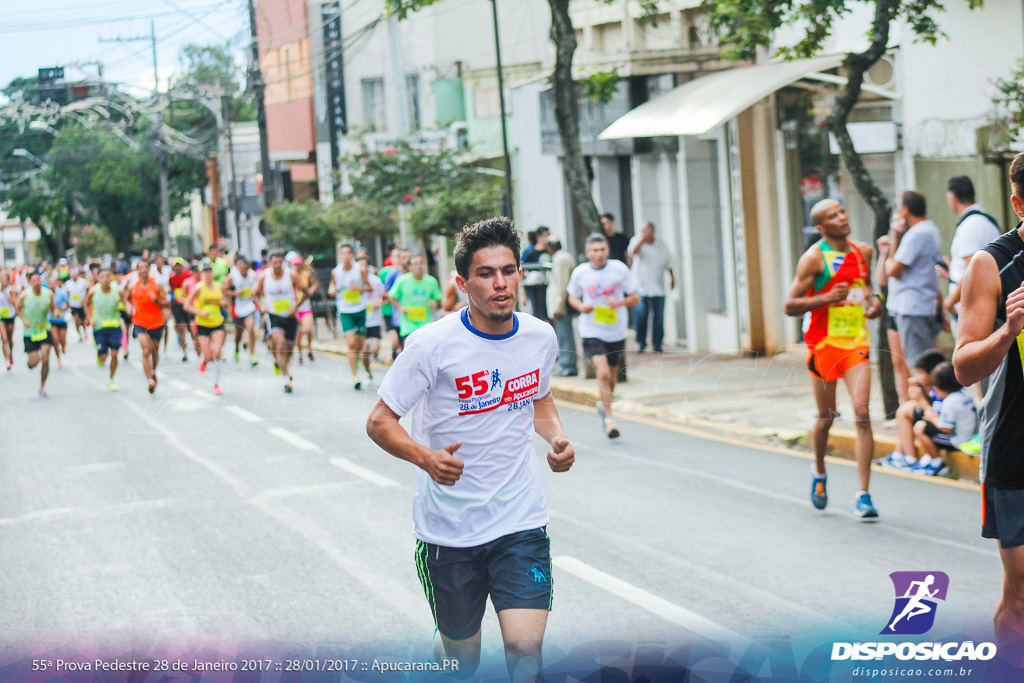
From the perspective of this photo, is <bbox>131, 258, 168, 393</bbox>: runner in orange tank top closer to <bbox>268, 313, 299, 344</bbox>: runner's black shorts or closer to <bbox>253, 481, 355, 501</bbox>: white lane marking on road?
<bbox>268, 313, 299, 344</bbox>: runner's black shorts

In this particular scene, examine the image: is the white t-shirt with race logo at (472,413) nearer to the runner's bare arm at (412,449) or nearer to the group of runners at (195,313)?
the runner's bare arm at (412,449)

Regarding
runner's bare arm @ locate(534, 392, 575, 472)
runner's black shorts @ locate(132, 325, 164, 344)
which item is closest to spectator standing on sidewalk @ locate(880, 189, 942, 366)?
runner's bare arm @ locate(534, 392, 575, 472)

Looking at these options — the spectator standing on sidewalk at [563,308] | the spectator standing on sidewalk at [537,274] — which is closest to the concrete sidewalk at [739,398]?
the spectator standing on sidewalk at [563,308]

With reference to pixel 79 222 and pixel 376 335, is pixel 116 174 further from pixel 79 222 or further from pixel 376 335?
pixel 376 335

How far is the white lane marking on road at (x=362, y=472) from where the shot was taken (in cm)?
998

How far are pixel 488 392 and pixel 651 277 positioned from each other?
14064 millimetres

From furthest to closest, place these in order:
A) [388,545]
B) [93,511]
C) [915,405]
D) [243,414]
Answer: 1. [243,414]
2. [915,405]
3. [93,511]
4. [388,545]

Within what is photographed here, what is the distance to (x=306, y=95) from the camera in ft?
153

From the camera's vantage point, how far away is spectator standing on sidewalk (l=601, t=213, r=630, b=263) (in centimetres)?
1806

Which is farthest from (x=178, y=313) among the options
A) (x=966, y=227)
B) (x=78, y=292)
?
(x=966, y=227)

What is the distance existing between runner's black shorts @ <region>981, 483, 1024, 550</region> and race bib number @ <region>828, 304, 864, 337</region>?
3.89 metres

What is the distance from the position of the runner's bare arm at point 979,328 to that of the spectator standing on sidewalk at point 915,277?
6.40 metres

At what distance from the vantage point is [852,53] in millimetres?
11211

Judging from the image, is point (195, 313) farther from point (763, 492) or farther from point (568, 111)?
point (763, 492)
